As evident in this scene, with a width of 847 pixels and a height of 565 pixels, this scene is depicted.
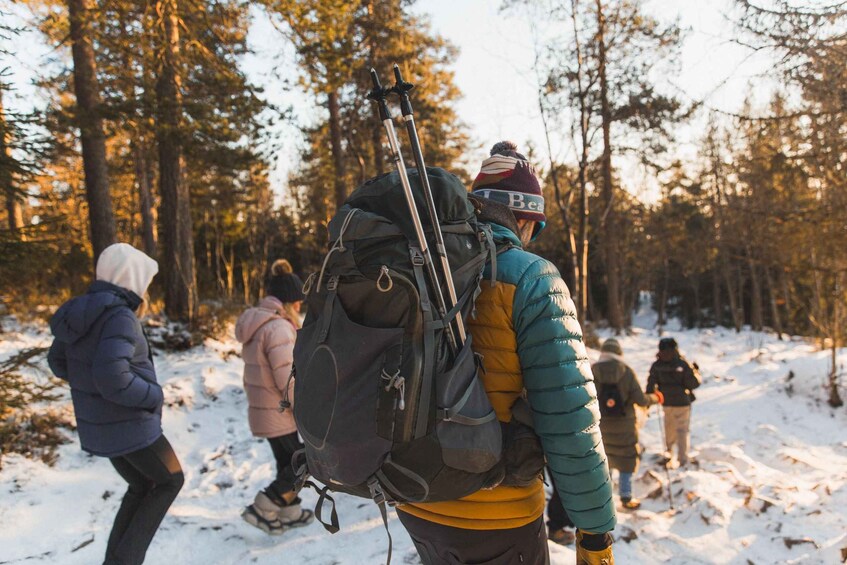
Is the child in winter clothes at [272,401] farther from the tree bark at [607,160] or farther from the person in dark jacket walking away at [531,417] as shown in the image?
the tree bark at [607,160]

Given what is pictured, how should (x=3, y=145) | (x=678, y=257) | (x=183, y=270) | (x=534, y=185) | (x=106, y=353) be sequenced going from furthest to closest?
(x=678, y=257), (x=183, y=270), (x=3, y=145), (x=106, y=353), (x=534, y=185)

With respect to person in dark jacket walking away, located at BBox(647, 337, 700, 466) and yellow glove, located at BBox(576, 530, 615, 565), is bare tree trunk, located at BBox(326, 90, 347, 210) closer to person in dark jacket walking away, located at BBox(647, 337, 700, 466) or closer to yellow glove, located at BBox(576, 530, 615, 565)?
person in dark jacket walking away, located at BBox(647, 337, 700, 466)

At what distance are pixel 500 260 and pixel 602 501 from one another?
2.71ft

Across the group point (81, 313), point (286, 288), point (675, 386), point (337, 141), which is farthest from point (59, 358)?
point (337, 141)

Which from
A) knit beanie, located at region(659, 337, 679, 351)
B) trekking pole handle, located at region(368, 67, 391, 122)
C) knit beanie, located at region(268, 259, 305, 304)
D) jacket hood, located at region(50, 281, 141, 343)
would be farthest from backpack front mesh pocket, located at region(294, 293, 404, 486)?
knit beanie, located at region(659, 337, 679, 351)

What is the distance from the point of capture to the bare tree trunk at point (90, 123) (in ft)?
22.9

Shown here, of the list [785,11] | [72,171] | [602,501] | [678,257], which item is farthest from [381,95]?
[678,257]

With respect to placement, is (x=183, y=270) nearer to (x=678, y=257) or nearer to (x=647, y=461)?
(x=647, y=461)

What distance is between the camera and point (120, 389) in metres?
2.73

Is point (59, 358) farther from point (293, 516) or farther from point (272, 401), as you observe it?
point (293, 516)

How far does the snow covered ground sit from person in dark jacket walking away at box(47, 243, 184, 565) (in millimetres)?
1003

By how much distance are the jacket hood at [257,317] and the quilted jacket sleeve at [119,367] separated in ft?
3.67

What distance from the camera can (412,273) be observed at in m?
1.56

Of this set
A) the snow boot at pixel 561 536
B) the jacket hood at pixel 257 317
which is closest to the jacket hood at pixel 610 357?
the snow boot at pixel 561 536
